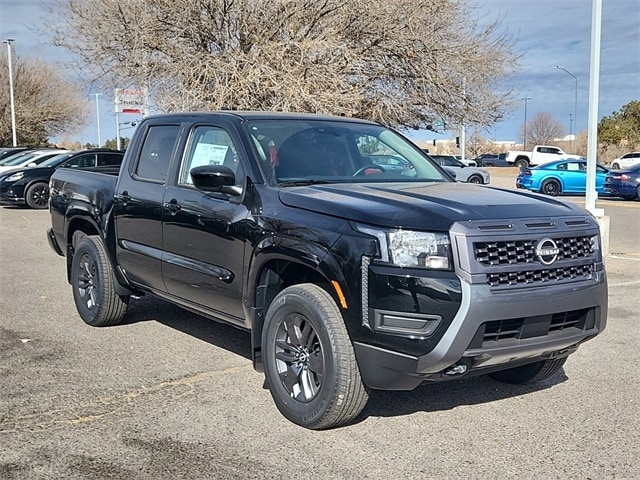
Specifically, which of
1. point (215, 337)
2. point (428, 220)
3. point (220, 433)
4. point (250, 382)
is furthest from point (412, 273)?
point (215, 337)

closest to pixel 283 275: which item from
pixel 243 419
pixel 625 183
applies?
pixel 243 419

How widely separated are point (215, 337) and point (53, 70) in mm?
49143

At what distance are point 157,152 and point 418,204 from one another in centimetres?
272

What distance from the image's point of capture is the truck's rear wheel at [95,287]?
21.6ft

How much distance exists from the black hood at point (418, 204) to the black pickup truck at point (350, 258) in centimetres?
1

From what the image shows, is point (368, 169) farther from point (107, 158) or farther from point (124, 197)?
point (107, 158)

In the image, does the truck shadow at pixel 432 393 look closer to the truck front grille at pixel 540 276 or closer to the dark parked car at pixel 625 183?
the truck front grille at pixel 540 276

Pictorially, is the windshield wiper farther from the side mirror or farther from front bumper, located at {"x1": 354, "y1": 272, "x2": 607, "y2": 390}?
front bumper, located at {"x1": 354, "y1": 272, "x2": 607, "y2": 390}

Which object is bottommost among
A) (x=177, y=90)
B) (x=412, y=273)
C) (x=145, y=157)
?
(x=412, y=273)

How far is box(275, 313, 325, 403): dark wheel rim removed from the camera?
435 cm

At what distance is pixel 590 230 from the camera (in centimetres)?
A: 438

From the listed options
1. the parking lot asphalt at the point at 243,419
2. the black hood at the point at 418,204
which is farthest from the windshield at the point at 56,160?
the black hood at the point at 418,204

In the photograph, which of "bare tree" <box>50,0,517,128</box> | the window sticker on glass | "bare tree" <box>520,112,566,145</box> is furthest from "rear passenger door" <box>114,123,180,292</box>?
"bare tree" <box>520,112,566,145</box>

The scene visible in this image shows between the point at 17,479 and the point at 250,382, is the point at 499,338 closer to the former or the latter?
the point at 250,382
